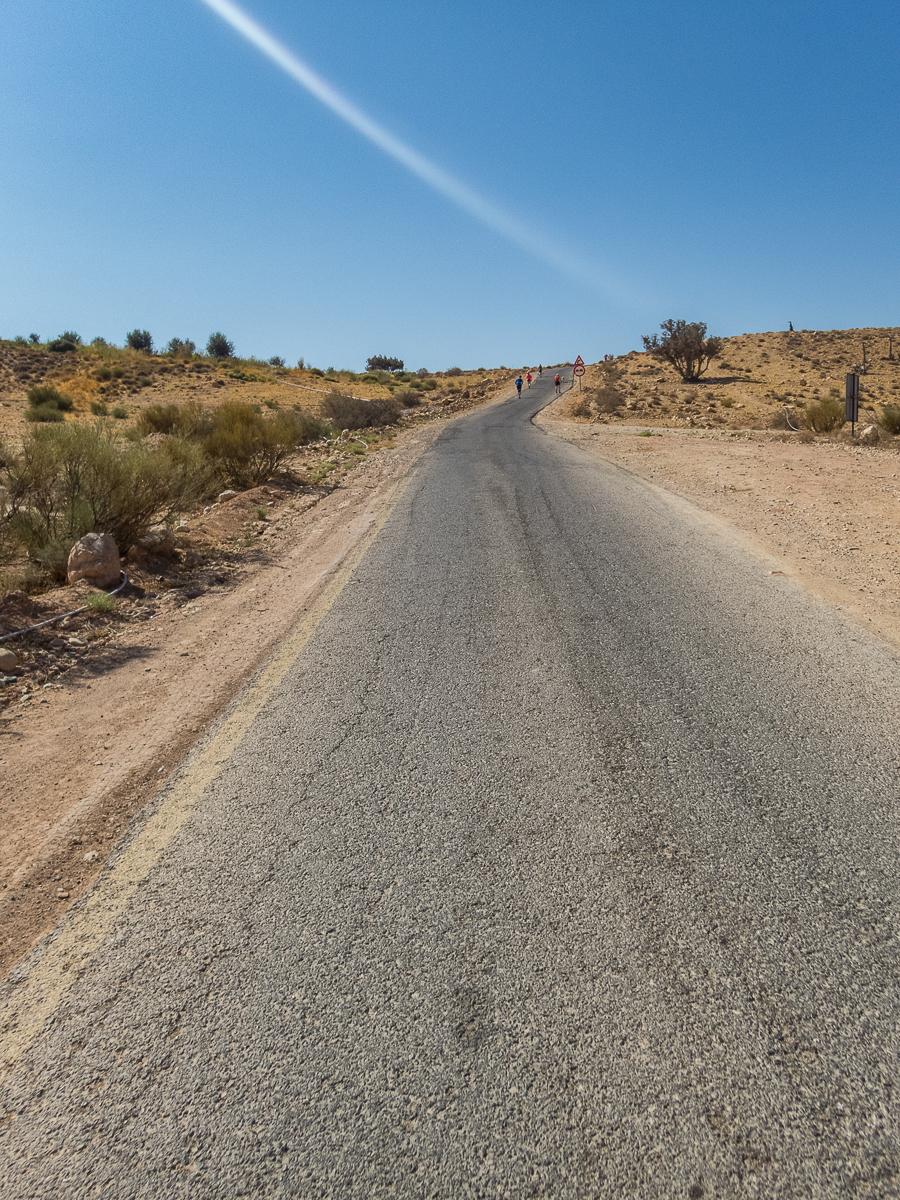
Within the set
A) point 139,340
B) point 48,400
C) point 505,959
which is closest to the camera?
point 505,959

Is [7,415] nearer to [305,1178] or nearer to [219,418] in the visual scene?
[219,418]

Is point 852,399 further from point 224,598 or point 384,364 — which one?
point 384,364

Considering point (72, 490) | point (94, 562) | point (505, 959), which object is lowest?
point (505, 959)

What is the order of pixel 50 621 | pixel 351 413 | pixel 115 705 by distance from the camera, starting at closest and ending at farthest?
pixel 115 705 < pixel 50 621 < pixel 351 413

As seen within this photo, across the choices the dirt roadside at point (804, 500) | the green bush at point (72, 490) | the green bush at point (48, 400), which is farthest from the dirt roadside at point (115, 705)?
the green bush at point (48, 400)

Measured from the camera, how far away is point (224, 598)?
23.3 feet

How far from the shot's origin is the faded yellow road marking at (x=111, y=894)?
214 centimetres

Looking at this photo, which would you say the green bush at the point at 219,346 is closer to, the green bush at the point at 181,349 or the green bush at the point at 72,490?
the green bush at the point at 181,349

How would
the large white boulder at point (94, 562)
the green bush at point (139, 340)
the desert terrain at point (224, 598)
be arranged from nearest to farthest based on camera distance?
the desert terrain at point (224, 598)
the large white boulder at point (94, 562)
the green bush at point (139, 340)

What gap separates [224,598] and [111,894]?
4.71 meters

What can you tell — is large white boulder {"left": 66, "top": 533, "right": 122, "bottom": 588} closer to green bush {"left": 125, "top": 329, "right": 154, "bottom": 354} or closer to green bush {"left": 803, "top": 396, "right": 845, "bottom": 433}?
green bush {"left": 803, "top": 396, "right": 845, "bottom": 433}

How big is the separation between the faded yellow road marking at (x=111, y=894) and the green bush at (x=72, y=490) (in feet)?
15.8

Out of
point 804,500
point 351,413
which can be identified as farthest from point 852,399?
point 351,413

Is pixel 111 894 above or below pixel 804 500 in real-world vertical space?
below
